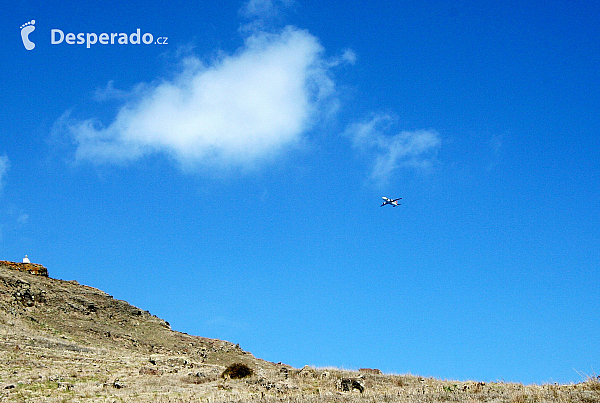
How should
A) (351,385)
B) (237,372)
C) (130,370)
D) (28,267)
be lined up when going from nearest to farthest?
(351,385) < (237,372) < (130,370) < (28,267)

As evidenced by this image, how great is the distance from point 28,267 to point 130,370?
1576 inches

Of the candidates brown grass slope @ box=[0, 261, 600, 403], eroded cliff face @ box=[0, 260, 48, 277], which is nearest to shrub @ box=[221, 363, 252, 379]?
brown grass slope @ box=[0, 261, 600, 403]

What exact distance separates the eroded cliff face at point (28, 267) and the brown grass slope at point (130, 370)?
1.76 ft

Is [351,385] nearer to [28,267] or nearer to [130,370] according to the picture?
[130,370]

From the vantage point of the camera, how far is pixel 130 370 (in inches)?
1261

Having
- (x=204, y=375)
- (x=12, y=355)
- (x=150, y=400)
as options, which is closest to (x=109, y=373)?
(x=204, y=375)

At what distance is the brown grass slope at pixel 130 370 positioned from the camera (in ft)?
60.7

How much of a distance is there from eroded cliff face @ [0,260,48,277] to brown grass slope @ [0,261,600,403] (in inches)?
21.2

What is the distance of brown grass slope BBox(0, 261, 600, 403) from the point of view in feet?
60.7

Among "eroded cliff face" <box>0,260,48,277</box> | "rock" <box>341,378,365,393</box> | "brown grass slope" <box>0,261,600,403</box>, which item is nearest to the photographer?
"brown grass slope" <box>0,261,600,403</box>

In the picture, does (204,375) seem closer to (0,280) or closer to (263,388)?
(263,388)

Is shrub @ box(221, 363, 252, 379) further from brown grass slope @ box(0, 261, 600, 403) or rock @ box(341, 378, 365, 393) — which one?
rock @ box(341, 378, 365, 393)

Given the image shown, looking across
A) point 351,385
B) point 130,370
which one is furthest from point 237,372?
point 351,385

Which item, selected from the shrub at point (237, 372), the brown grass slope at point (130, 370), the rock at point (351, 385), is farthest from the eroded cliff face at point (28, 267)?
the rock at point (351, 385)
